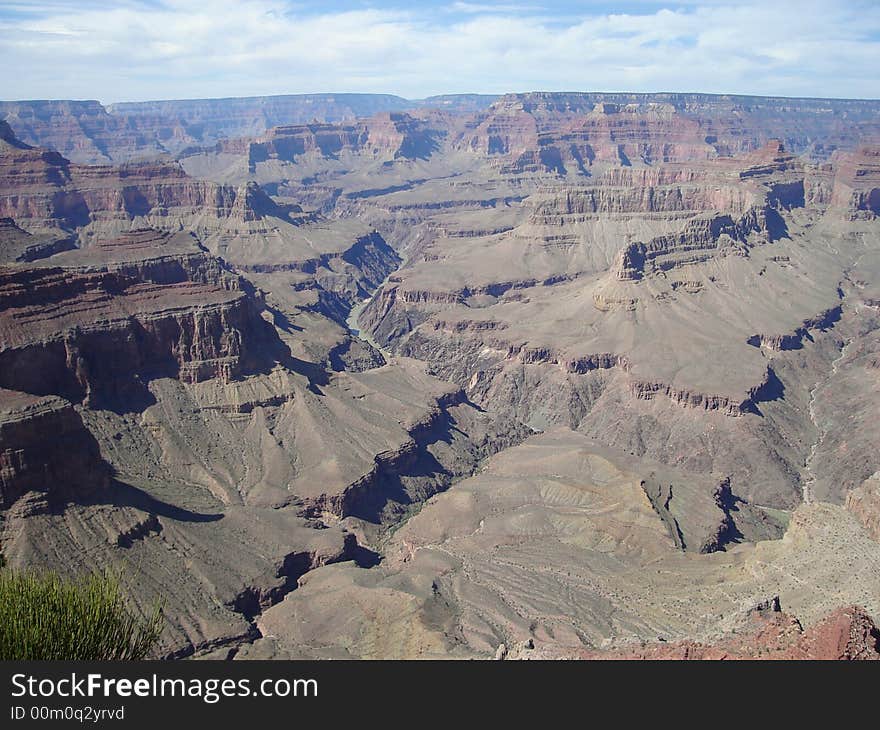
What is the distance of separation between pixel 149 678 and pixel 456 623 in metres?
42.7

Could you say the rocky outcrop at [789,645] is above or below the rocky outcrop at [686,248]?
below

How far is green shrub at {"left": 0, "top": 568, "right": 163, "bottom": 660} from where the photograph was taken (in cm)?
3155

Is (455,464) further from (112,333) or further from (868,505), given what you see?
(868,505)

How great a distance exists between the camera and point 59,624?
33.0 m

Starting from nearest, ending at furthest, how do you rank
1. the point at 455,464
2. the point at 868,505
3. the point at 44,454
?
the point at 868,505 → the point at 44,454 → the point at 455,464

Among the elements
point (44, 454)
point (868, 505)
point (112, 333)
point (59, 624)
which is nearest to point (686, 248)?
point (868, 505)

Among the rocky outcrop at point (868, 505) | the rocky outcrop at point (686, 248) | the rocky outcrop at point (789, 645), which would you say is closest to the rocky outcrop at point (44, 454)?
the rocky outcrop at point (789, 645)

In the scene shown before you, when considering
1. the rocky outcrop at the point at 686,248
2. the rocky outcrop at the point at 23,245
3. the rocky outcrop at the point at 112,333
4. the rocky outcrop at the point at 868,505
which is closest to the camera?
the rocky outcrop at the point at 868,505

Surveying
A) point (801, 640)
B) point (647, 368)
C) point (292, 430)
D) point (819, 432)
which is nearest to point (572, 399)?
point (647, 368)

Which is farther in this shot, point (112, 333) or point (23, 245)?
point (23, 245)

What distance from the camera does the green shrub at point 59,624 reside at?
104 feet

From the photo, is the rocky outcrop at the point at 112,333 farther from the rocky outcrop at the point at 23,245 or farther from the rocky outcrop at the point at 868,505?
the rocky outcrop at the point at 868,505

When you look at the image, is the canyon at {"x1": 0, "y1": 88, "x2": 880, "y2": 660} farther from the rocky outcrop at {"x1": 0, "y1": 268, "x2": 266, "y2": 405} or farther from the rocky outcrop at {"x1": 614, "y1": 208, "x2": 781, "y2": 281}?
the rocky outcrop at {"x1": 614, "y1": 208, "x2": 781, "y2": 281}

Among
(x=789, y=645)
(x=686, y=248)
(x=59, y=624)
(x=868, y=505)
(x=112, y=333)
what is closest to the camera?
(x=59, y=624)
